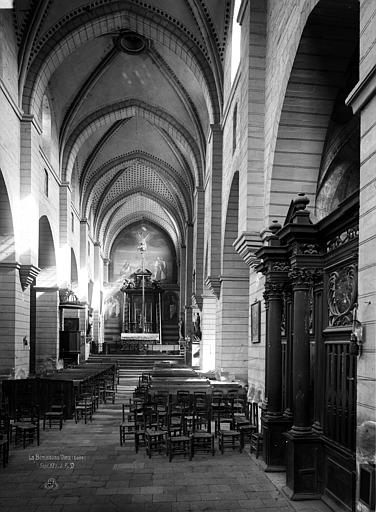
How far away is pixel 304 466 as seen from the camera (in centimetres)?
699

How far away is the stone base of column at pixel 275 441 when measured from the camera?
8.36 meters

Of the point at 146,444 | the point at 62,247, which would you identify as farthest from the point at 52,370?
the point at 146,444

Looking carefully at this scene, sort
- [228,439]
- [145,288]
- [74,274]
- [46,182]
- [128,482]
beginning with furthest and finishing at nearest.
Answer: [145,288]
[74,274]
[46,182]
[228,439]
[128,482]

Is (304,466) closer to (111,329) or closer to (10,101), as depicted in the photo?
(10,101)

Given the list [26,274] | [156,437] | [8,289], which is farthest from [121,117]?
[156,437]

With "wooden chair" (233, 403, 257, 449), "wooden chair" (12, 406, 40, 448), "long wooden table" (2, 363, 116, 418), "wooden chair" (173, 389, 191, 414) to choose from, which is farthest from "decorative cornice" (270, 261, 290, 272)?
"long wooden table" (2, 363, 116, 418)

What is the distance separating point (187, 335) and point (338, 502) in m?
23.2

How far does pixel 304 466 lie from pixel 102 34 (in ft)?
52.4

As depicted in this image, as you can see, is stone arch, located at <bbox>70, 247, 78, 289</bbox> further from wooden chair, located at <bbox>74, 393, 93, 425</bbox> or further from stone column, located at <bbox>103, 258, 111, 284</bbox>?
wooden chair, located at <bbox>74, 393, 93, 425</bbox>

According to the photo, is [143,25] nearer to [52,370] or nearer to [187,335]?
[52,370]

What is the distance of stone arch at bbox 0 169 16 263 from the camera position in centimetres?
1538

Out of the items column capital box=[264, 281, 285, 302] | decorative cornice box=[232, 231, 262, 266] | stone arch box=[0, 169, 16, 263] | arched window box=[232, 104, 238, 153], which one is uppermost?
arched window box=[232, 104, 238, 153]

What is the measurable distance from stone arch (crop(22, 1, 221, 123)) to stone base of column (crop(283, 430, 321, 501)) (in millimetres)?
12778

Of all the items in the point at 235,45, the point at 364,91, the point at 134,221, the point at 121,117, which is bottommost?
the point at 364,91
